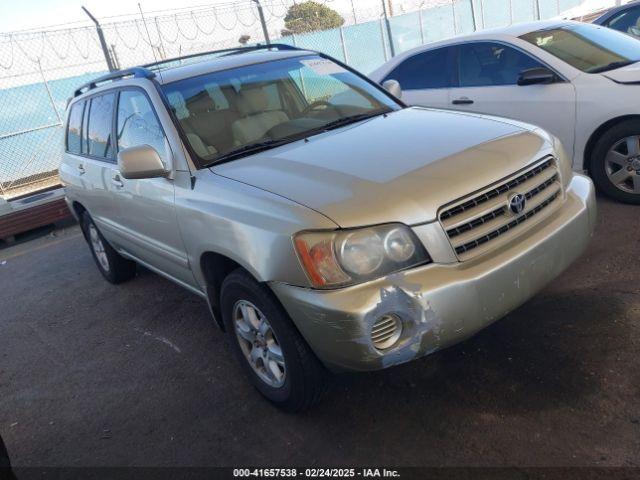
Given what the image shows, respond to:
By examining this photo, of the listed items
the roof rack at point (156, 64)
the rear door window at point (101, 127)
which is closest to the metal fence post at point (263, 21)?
the roof rack at point (156, 64)

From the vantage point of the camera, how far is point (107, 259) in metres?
5.33

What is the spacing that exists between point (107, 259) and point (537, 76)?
13.7ft

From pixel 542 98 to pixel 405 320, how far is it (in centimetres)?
347

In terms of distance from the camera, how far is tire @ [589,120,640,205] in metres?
4.57

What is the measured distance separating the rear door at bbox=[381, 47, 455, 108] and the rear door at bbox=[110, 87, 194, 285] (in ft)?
10.1

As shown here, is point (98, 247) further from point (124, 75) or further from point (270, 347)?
point (270, 347)

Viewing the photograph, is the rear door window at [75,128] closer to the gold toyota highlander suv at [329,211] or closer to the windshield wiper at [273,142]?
the gold toyota highlander suv at [329,211]

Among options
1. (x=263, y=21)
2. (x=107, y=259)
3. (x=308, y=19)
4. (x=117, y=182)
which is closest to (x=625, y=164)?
(x=117, y=182)

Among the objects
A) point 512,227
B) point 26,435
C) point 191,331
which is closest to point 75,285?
point 191,331

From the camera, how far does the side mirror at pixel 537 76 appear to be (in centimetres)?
491

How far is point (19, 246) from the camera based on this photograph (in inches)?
319

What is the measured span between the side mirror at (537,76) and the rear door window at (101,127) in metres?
3.43

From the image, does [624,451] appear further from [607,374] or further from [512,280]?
[512,280]

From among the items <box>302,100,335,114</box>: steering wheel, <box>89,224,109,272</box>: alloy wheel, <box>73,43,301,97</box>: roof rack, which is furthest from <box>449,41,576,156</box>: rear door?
<box>89,224,109,272</box>: alloy wheel
